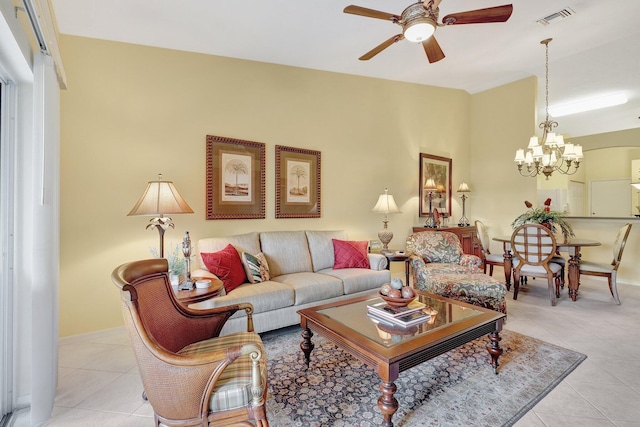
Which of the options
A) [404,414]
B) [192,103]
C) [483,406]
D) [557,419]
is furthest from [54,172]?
[557,419]

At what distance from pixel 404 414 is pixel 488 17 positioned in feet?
8.91

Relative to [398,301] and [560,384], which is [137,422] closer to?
[398,301]

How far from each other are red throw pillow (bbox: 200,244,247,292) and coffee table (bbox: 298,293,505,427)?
88cm

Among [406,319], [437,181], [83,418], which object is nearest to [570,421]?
[406,319]

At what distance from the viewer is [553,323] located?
127 inches

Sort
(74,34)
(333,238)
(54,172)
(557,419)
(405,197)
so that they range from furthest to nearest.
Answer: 1. (405,197)
2. (333,238)
3. (74,34)
4. (54,172)
5. (557,419)

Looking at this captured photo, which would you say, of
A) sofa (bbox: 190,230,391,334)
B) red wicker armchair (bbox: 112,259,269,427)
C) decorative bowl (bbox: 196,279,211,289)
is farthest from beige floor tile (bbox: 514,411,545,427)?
decorative bowl (bbox: 196,279,211,289)

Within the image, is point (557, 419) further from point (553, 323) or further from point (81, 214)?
point (81, 214)

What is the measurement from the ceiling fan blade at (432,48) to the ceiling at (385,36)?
2.02 feet

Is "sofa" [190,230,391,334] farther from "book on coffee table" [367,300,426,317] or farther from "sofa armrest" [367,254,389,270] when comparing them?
"book on coffee table" [367,300,426,317]

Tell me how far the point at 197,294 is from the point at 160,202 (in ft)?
2.75

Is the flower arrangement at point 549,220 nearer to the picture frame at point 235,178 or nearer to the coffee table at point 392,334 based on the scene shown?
the coffee table at point 392,334

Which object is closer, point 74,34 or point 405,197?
point 74,34

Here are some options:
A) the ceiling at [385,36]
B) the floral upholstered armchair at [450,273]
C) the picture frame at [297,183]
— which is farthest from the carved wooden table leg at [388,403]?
the ceiling at [385,36]
